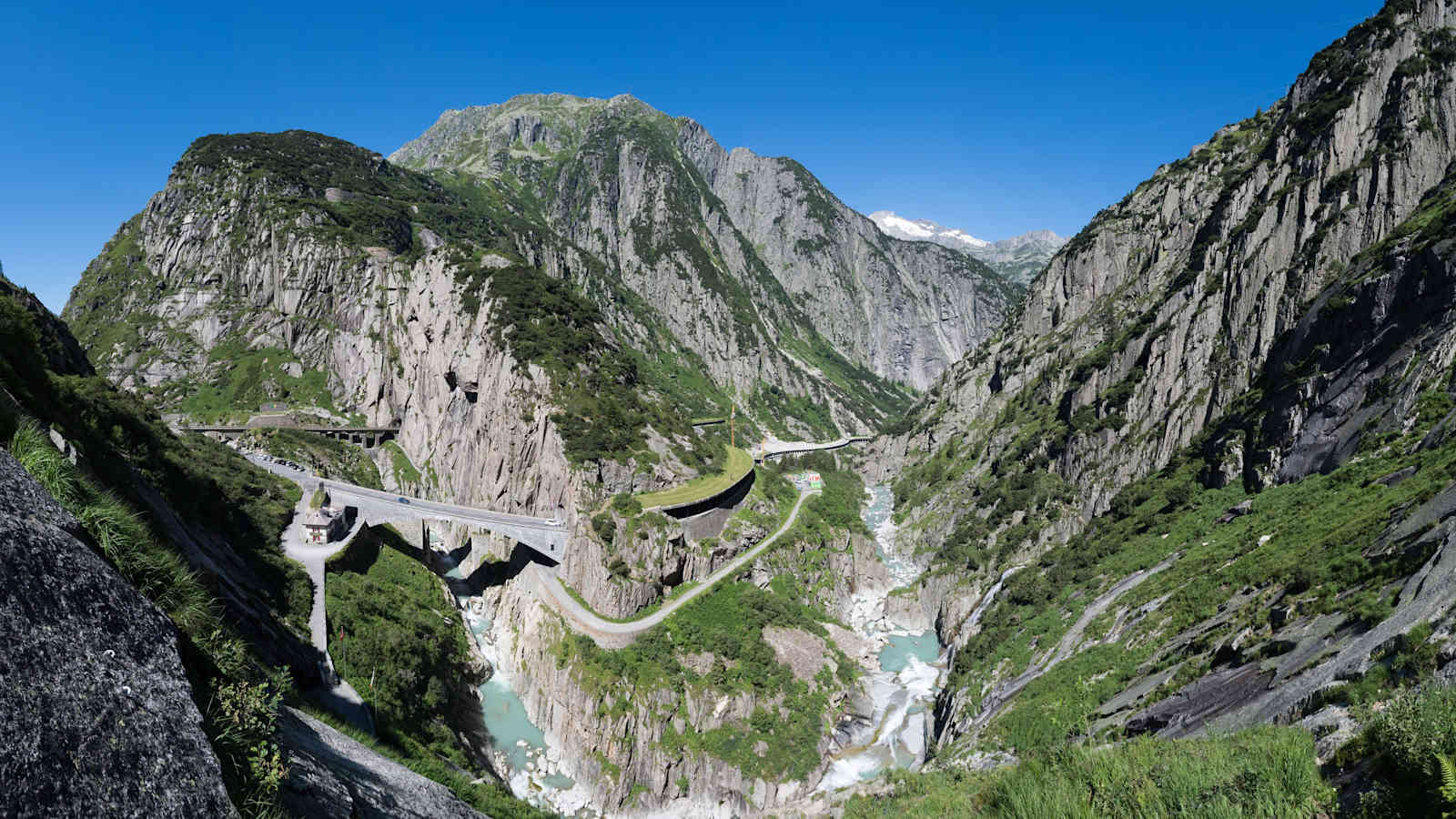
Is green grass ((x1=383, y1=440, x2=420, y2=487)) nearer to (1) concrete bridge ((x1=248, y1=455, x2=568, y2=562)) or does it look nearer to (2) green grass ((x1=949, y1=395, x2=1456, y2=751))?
(1) concrete bridge ((x1=248, y1=455, x2=568, y2=562))

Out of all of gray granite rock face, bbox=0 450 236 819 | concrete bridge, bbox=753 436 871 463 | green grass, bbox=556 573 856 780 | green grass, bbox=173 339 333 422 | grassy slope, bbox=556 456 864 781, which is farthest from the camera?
concrete bridge, bbox=753 436 871 463

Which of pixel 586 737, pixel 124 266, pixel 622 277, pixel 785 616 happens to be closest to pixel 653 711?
pixel 586 737

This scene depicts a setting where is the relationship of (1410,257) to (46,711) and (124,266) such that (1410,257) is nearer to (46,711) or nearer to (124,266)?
(46,711)

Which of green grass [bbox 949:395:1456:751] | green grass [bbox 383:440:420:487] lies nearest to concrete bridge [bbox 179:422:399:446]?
green grass [bbox 383:440:420:487]

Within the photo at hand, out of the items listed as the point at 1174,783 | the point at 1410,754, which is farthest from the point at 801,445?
the point at 1410,754

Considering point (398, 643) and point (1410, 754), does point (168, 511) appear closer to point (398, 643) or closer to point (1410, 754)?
point (398, 643)

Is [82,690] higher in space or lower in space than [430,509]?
higher

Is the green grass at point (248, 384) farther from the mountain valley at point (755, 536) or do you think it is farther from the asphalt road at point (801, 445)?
the asphalt road at point (801, 445)
